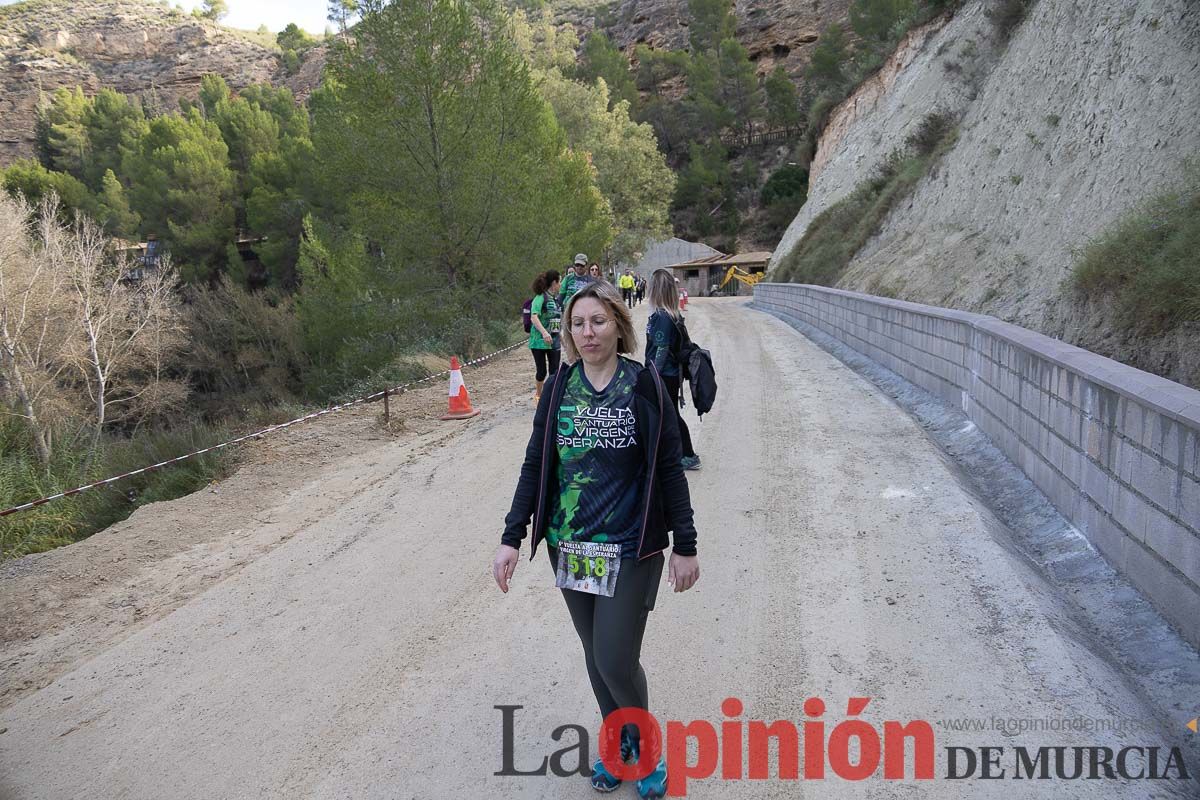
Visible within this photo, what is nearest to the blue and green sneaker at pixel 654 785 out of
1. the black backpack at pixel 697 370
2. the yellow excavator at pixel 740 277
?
the black backpack at pixel 697 370

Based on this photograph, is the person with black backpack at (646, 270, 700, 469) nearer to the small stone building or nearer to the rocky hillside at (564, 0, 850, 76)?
the small stone building

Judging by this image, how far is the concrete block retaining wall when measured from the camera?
375 centimetres

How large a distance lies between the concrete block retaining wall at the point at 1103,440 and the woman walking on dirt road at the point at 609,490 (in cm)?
251

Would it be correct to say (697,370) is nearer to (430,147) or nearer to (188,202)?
(430,147)

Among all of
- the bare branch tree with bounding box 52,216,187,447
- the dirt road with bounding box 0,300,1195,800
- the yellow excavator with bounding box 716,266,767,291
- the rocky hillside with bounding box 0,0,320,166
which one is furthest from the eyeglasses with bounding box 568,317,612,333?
the rocky hillside with bounding box 0,0,320,166

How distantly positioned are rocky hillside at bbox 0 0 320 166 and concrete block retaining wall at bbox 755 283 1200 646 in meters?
118

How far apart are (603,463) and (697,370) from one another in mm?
4056

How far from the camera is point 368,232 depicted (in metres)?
19.3

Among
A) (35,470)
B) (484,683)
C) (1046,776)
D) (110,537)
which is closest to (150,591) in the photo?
(110,537)

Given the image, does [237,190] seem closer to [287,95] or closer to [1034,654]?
[287,95]

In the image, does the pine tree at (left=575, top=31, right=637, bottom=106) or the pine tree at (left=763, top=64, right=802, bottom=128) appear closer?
the pine tree at (left=763, top=64, right=802, bottom=128)

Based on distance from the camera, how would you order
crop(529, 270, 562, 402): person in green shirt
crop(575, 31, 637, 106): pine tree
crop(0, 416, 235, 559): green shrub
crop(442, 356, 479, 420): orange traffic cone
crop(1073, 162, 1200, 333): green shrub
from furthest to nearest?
1. crop(575, 31, 637, 106): pine tree
2. crop(442, 356, 479, 420): orange traffic cone
3. crop(529, 270, 562, 402): person in green shirt
4. crop(0, 416, 235, 559): green shrub
5. crop(1073, 162, 1200, 333): green shrub

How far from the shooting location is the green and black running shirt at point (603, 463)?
2.81 metres

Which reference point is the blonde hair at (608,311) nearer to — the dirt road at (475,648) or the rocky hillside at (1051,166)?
the dirt road at (475,648)
